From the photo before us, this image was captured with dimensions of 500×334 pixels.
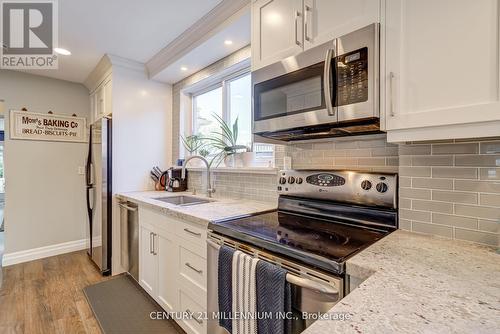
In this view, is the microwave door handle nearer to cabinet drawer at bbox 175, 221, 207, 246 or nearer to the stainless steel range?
the stainless steel range

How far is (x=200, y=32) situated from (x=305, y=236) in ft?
6.19

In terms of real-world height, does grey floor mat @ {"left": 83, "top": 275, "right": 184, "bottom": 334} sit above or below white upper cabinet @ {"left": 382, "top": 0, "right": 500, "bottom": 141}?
below

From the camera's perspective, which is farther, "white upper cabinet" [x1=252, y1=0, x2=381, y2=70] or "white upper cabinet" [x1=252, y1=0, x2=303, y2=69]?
"white upper cabinet" [x1=252, y1=0, x2=303, y2=69]

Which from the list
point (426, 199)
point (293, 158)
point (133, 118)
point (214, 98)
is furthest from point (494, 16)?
point (133, 118)

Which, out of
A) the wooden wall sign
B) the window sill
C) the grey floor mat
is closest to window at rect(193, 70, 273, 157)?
the window sill

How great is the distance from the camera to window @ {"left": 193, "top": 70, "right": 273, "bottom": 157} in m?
2.28

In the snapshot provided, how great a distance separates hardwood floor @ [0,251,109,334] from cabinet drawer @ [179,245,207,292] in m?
0.86

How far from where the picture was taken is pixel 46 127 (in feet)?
10.7

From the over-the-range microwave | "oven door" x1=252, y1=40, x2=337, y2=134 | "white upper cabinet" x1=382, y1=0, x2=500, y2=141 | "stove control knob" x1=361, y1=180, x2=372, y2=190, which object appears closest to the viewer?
"white upper cabinet" x1=382, y1=0, x2=500, y2=141

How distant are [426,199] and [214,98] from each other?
89.1 inches

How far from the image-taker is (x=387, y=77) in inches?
38.7

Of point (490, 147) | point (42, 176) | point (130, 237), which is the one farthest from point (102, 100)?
point (490, 147)

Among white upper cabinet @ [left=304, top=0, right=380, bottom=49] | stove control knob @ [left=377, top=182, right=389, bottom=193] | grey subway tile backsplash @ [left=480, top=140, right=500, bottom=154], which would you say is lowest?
stove control knob @ [left=377, top=182, right=389, bottom=193]

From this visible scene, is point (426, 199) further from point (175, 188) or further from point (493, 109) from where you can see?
point (175, 188)
